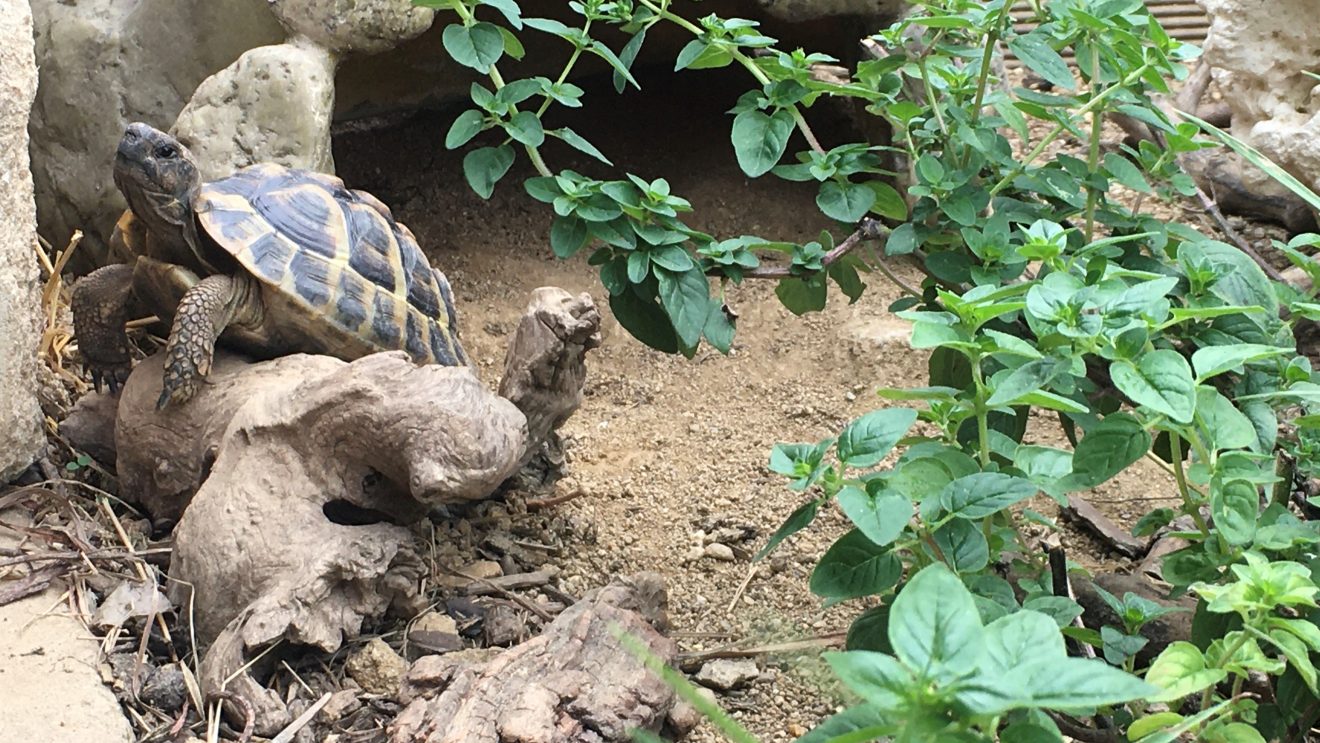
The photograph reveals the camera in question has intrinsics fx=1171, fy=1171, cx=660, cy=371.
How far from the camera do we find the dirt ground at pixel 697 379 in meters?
2.18

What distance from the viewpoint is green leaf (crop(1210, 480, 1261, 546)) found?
1.30 metres

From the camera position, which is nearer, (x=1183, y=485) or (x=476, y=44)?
(x=1183, y=485)

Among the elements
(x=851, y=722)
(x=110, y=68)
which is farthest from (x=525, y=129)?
(x=110, y=68)

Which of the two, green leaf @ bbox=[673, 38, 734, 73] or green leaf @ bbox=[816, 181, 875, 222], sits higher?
green leaf @ bbox=[673, 38, 734, 73]

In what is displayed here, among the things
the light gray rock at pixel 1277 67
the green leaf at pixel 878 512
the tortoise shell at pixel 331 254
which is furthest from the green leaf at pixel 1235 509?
the light gray rock at pixel 1277 67

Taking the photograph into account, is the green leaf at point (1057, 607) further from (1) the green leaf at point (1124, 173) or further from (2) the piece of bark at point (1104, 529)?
(2) the piece of bark at point (1104, 529)

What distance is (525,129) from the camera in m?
1.81

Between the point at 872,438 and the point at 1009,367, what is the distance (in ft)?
0.82

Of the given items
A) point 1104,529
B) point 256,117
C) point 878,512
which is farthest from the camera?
point 256,117

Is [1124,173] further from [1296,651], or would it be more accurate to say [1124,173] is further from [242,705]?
[242,705]

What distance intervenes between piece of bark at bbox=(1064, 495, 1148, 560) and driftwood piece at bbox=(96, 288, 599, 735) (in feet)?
3.66

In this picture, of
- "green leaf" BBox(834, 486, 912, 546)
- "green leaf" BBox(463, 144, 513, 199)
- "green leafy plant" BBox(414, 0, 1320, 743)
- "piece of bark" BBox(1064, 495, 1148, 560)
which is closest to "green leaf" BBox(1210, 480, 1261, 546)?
"green leafy plant" BBox(414, 0, 1320, 743)

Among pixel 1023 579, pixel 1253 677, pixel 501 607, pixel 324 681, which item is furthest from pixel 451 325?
pixel 1253 677

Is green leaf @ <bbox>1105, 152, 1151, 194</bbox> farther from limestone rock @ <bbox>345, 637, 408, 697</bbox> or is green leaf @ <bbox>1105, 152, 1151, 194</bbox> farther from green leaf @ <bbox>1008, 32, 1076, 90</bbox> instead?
limestone rock @ <bbox>345, 637, 408, 697</bbox>
